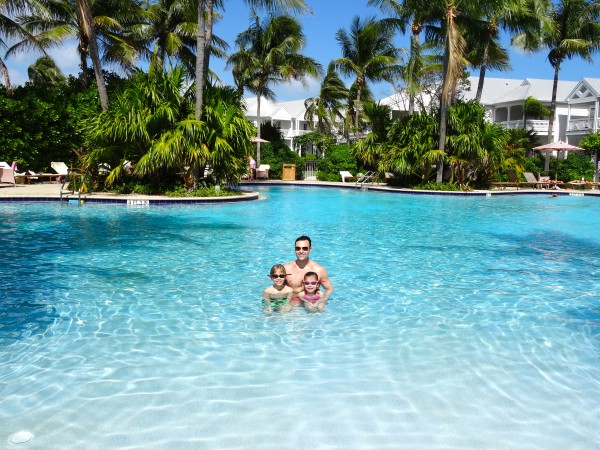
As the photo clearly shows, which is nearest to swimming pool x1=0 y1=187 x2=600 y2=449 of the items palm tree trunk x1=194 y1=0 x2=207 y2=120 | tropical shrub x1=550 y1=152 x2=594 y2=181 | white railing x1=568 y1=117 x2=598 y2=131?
palm tree trunk x1=194 y1=0 x2=207 y2=120

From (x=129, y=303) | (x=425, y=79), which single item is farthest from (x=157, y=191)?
(x=425, y=79)

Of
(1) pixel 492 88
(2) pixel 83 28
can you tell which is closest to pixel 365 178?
(2) pixel 83 28

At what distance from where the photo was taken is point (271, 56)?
3262cm

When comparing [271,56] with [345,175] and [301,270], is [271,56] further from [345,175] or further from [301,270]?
[301,270]

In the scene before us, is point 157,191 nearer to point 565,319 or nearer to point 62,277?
point 62,277

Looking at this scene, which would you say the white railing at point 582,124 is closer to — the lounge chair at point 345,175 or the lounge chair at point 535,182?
the lounge chair at point 535,182

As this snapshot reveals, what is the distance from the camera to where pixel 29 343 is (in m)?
5.20

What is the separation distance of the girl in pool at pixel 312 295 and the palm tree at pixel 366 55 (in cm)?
2952

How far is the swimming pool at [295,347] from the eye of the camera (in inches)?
149

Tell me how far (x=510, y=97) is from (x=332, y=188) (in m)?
25.1

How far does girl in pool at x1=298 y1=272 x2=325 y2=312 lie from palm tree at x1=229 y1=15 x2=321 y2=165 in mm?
27185

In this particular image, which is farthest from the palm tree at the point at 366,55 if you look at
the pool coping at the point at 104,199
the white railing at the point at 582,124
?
the pool coping at the point at 104,199

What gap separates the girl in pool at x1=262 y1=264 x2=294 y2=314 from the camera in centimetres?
625

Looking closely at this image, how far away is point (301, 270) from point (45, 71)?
54286mm
